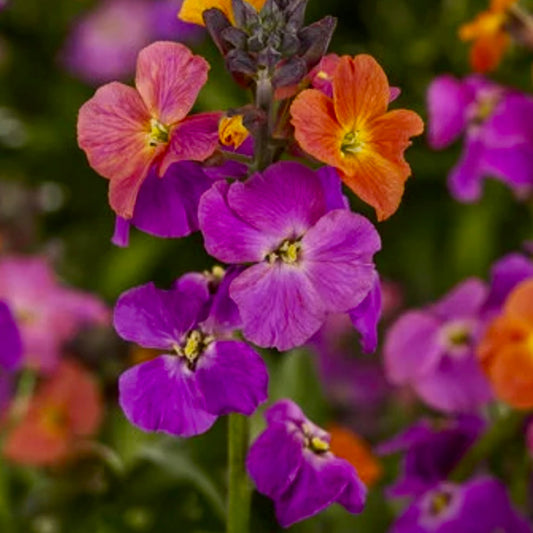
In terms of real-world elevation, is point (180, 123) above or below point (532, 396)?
above

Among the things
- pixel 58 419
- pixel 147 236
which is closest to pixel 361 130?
pixel 58 419

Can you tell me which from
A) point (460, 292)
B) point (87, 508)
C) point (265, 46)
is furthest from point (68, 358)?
point (265, 46)

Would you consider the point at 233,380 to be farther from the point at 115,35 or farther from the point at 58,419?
the point at 115,35

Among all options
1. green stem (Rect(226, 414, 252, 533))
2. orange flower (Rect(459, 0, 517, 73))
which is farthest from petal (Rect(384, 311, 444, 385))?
green stem (Rect(226, 414, 252, 533))

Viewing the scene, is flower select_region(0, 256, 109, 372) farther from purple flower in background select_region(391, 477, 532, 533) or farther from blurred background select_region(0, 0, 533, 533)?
purple flower in background select_region(391, 477, 532, 533)

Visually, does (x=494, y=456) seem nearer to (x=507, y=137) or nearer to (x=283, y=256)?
(x=507, y=137)

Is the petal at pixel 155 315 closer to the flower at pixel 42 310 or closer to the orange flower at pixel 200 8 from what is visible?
the orange flower at pixel 200 8

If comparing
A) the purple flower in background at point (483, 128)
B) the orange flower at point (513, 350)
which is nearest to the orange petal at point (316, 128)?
the orange flower at point (513, 350)
